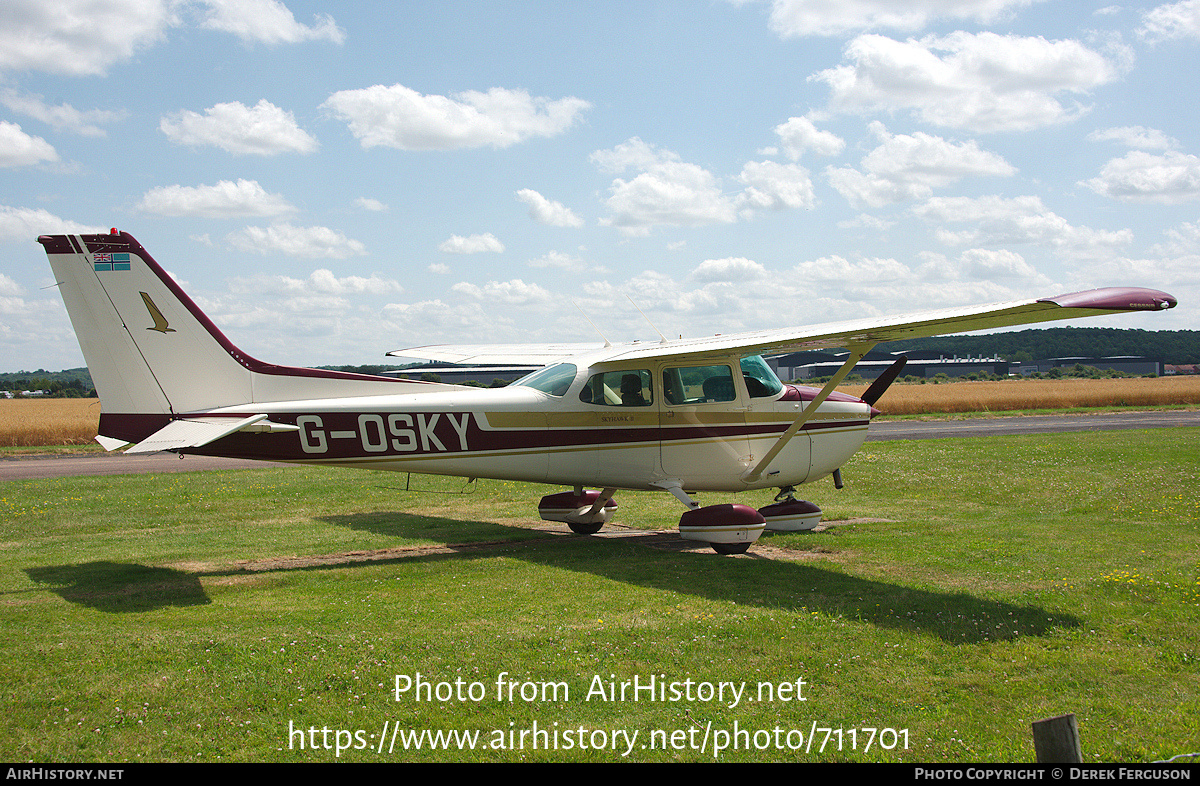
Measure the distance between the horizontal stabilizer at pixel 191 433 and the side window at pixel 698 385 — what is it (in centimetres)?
502

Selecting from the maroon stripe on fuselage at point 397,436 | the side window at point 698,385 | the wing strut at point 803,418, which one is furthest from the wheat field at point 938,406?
the wing strut at point 803,418

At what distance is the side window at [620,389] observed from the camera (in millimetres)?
10422

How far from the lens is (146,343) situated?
8875 mm

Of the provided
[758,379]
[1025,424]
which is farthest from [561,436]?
[1025,424]

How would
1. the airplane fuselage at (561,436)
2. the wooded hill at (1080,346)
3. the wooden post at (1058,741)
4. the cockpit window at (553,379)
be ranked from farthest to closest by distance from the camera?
the wooded hill at (1080,346) → the cockpit window at (553,379) → the airplane fuselage at (561,436) → the wooden post at (1058,741)

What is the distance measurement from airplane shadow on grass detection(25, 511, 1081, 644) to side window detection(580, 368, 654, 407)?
6.38 feet

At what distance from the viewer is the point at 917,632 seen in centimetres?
625

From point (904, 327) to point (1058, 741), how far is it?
5579mm

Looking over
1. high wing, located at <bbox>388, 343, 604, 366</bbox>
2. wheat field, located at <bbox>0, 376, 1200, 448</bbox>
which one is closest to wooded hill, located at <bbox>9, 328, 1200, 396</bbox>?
wheat field, located at <bbox>0, 376, 1200, 448</bbox>

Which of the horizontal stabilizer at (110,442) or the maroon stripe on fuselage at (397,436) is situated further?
the maroon stripe on fuselage at (397,436)

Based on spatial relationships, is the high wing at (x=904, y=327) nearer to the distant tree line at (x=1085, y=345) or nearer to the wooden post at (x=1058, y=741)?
the wooden post at (x=1058, y=741)

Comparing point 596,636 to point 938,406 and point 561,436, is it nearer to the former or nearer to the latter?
point 561,436

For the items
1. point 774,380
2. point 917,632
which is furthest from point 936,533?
point 917,632

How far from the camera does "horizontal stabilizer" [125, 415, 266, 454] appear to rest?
25.8 ft
